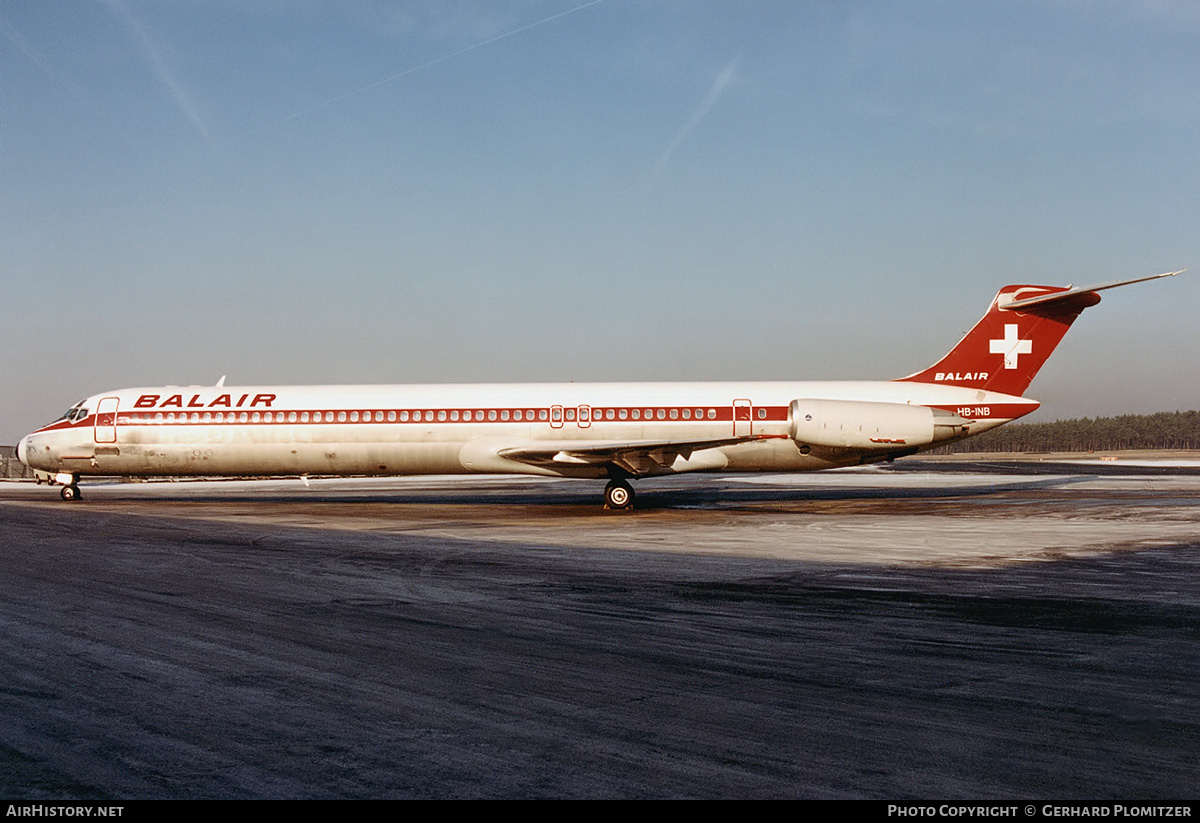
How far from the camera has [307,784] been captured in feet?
13.4

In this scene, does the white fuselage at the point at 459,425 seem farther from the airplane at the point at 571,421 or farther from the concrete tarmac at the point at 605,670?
the concrete tarmac at the point at 605,670

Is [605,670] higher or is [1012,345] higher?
[1012,345]

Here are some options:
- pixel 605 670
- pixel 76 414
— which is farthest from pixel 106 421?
pixel 605 670

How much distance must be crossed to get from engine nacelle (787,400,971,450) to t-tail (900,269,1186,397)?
8.50 feet

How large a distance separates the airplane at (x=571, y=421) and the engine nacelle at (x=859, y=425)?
36 mm

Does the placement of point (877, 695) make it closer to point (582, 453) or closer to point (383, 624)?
point (383, 624)

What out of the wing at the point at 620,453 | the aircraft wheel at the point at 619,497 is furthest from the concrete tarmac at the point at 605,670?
the aircraft wheel at the point at 619,497

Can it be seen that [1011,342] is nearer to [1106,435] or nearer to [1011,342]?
[1011,342]

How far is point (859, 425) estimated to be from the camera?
2188 cm

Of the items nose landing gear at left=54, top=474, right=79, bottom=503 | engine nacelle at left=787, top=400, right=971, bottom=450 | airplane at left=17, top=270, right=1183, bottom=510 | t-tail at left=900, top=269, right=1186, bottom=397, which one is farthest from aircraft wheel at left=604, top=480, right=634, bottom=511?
nose landing gear at left=54, top=474, right=79, bottom=503

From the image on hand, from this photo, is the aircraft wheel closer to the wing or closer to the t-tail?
the wing

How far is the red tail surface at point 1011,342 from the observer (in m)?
23.8

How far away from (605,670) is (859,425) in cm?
1713

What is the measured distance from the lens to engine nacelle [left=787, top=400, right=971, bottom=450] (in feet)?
71.7
